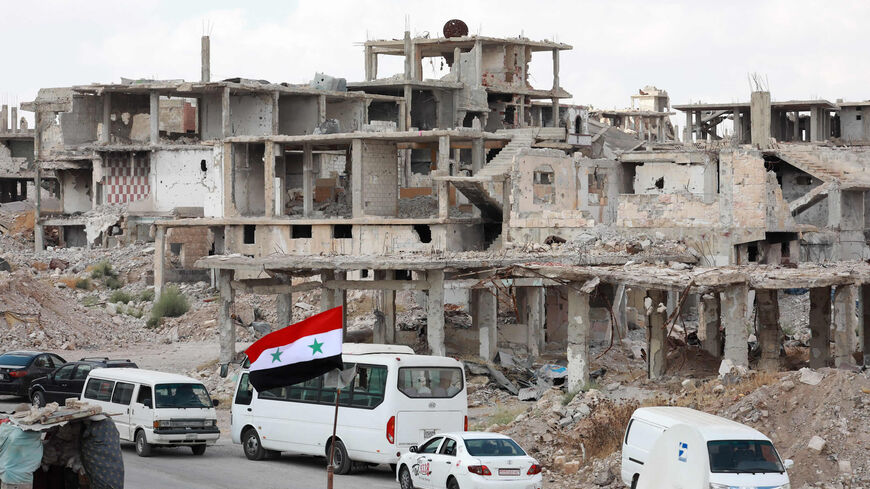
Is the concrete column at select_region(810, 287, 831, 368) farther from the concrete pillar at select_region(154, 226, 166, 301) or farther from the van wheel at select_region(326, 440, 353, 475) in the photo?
the concrete pillar at select_region(154, 226, 166, 301)

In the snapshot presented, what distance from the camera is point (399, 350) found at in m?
22.5

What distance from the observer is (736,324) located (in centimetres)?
2547

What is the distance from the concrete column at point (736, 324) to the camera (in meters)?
25.3

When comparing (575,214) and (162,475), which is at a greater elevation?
(575,214)

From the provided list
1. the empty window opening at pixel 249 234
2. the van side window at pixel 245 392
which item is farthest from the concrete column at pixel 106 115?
the van side window at pixel 245 392

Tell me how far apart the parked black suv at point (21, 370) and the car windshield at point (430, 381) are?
11.6 meters

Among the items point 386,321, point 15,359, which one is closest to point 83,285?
point 386,321

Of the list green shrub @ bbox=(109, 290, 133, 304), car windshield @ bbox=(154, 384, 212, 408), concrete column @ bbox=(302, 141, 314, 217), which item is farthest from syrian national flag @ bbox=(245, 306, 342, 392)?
green shrub @ bbox=(109, 290, 133, 304)

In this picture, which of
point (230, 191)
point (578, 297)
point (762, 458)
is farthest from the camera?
point (230, 191)

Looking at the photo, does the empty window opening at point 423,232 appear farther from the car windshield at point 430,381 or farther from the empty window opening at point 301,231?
the car windshield at point 430,381

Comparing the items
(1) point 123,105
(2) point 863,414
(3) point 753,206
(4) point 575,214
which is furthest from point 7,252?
(2) point 863,414

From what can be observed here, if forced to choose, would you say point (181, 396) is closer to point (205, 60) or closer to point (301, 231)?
point (301, 231)

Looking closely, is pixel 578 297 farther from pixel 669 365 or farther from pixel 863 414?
pixel 863 414

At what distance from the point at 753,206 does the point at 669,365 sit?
774 cm
